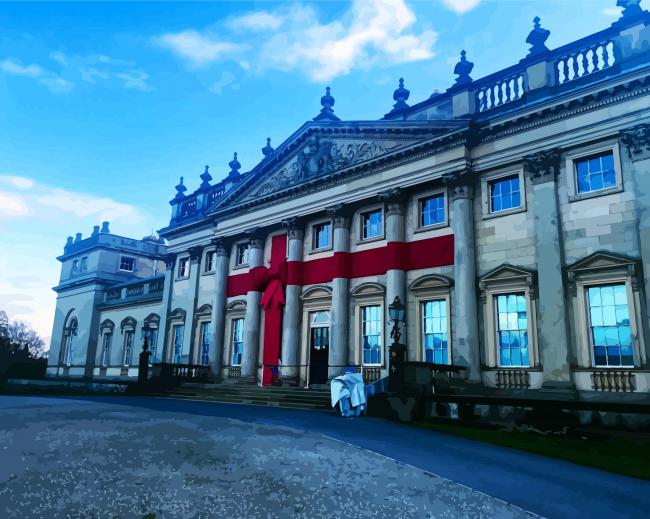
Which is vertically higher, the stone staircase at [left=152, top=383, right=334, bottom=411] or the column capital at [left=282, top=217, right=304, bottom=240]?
the column capital at [left=282, top=217, right=304, bottom=240]

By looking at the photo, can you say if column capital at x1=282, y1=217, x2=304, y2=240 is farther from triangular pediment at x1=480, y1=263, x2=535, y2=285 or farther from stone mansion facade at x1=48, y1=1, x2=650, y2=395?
triangular pediment at x1=480, y1=263, x2=535, y2=285

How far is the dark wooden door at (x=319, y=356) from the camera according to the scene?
910 inches

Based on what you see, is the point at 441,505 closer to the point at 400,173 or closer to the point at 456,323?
the point at 456,323

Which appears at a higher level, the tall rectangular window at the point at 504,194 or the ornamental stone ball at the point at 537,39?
the ornamental stone ball at the point at 537,39

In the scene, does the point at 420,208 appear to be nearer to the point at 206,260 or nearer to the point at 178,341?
the point at 206,260

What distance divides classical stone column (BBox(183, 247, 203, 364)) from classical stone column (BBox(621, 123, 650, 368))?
72.7 ft

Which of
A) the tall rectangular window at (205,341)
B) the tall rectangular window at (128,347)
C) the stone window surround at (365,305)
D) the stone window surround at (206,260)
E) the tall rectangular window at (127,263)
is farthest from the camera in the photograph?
the tall rectangular window at (127,263)

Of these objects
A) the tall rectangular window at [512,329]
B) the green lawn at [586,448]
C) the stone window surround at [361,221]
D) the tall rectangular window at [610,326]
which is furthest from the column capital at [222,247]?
the green lawn at [586,448]

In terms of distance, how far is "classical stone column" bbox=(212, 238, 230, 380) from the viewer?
27.2m

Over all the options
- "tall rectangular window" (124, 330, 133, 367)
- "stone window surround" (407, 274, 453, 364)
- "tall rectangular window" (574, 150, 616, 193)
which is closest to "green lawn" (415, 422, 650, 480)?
"stone window surround" (407, 274, 453, 364)

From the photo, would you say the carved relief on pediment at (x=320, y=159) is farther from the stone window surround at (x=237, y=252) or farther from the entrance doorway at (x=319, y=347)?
the entrance doorway at (x=319, y=347)

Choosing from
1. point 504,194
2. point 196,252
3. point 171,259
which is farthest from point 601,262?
point 171,259

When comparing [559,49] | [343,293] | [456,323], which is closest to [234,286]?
[343,293]

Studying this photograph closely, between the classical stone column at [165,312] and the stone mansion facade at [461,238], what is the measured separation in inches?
35.3
